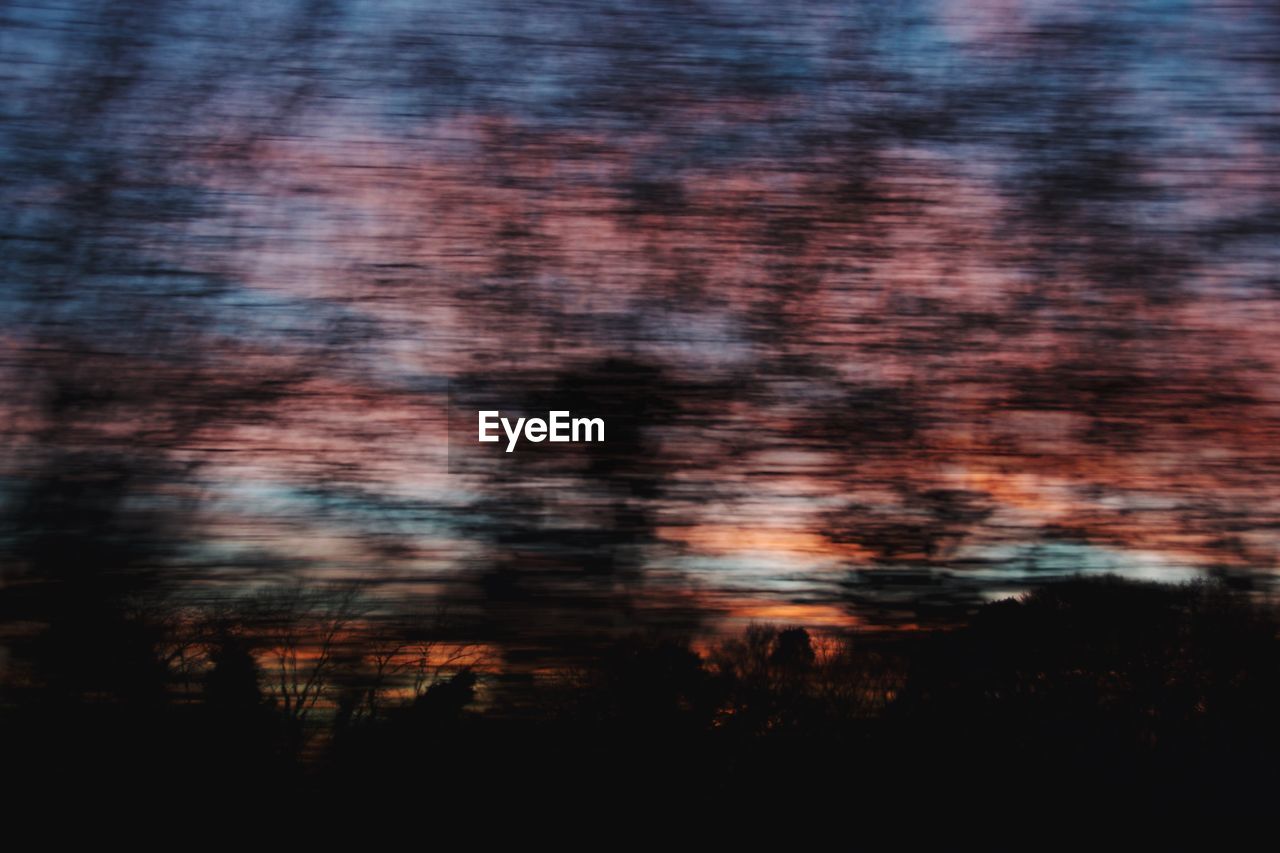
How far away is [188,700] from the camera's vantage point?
84.4 inches

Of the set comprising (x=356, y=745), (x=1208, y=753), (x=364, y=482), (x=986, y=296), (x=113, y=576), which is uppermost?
(x=986, y=296)

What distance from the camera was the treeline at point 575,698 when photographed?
2104mm

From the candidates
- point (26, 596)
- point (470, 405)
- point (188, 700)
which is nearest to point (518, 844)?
point (188, 700)

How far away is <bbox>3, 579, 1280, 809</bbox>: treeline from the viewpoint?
2.10 metres

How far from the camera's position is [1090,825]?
2.24 meters

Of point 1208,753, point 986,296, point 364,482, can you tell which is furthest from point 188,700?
point 1208,753

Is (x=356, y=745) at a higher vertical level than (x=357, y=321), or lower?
lower

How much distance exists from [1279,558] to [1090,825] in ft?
2.85

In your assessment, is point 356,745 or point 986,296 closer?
point 356,745

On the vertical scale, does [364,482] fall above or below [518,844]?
above

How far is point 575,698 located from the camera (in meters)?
2.11

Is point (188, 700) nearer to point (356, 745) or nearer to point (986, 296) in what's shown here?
point (356, 745)

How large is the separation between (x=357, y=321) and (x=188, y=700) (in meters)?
1.08

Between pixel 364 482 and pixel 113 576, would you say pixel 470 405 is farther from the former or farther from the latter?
pixel 113 576
